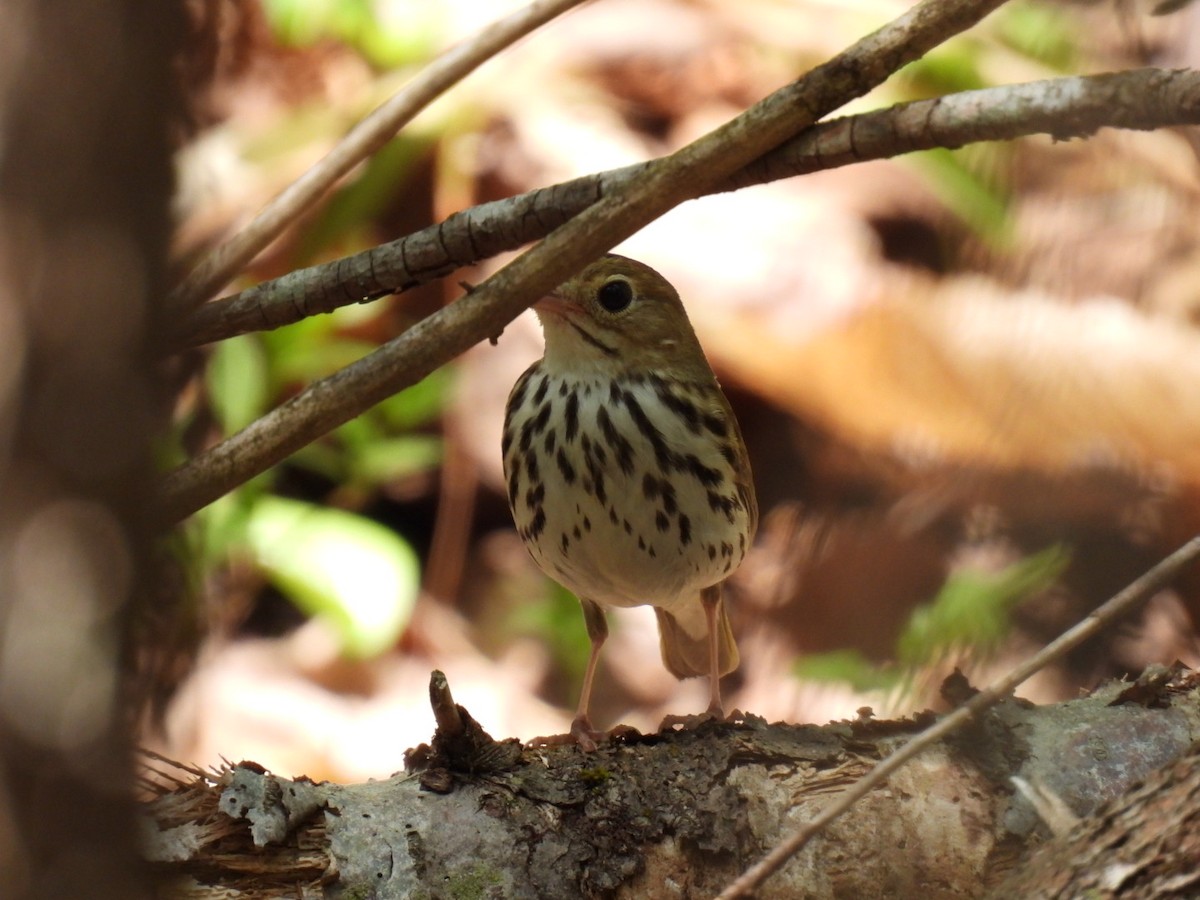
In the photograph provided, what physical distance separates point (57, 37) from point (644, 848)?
1.55 m

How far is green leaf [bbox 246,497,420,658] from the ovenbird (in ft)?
6.11

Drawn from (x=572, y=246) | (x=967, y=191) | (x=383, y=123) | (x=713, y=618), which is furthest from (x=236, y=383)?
(x=572, y=246)

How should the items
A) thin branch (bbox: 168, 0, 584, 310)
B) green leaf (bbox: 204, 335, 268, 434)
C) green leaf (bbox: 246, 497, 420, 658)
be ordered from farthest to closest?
green leaf (bbox: 246, 497, 420, 658), green leaf (bbox: 204, 335, 268, 434), thin branch (bbox: 168, 0, 584, 310)

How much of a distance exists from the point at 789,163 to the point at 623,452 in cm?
113

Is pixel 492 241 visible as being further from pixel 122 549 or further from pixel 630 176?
pixel 122 549

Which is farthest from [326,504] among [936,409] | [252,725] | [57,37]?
[57,37]

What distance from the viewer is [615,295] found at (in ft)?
10.2

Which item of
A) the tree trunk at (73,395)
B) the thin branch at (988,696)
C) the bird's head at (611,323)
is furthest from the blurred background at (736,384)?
the tree trunk at (73,395)

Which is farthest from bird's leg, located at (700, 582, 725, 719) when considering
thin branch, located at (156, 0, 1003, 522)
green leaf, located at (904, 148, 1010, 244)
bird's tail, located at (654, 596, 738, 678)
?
thin branch, located at (156, 0, 1003, 522)

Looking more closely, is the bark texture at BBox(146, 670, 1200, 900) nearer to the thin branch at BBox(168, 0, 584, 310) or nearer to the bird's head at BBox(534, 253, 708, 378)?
the thin branch at BBox(168, 0, 584, 310)

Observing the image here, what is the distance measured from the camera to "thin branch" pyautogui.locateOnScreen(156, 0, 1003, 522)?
1.78 m

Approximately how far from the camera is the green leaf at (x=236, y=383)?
15.9 ft

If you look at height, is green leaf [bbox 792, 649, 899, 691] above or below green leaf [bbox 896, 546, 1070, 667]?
above

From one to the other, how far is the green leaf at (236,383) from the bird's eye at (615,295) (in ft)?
6.79
